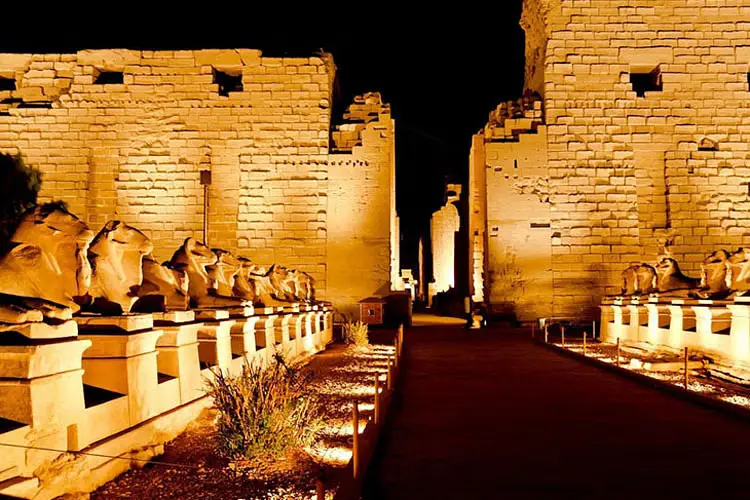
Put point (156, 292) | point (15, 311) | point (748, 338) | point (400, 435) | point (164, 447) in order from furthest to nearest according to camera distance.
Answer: point (748, 338), point (156, 292), point (400, 435), point (164, 447), point (15, 311)

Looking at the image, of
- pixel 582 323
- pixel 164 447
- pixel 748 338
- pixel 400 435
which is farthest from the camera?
pixel 582 323

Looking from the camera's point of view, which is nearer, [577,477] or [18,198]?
[577,477]

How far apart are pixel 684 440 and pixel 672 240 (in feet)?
60.5

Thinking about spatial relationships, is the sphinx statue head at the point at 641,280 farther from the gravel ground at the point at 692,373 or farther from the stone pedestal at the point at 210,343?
the stone pedestal at the point at 210,343

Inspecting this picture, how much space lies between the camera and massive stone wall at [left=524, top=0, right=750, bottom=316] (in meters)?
22.6

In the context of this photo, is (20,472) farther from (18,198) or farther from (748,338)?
(18,198)

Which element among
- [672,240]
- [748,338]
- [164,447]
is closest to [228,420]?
[164,447]

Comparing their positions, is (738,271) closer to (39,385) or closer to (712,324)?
(712,324)

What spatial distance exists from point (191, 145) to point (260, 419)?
19764 millimetres

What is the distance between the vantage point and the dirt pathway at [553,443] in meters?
4.37

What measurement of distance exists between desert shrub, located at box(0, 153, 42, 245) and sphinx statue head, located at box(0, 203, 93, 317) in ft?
62.2

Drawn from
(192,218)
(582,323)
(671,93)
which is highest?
(671,93)

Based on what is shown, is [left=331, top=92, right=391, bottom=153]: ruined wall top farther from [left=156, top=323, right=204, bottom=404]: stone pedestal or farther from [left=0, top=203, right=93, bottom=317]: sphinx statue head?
[left=0, top=203, right=93, bottom=317]: sphinx statue head

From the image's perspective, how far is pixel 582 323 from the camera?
872 inches
